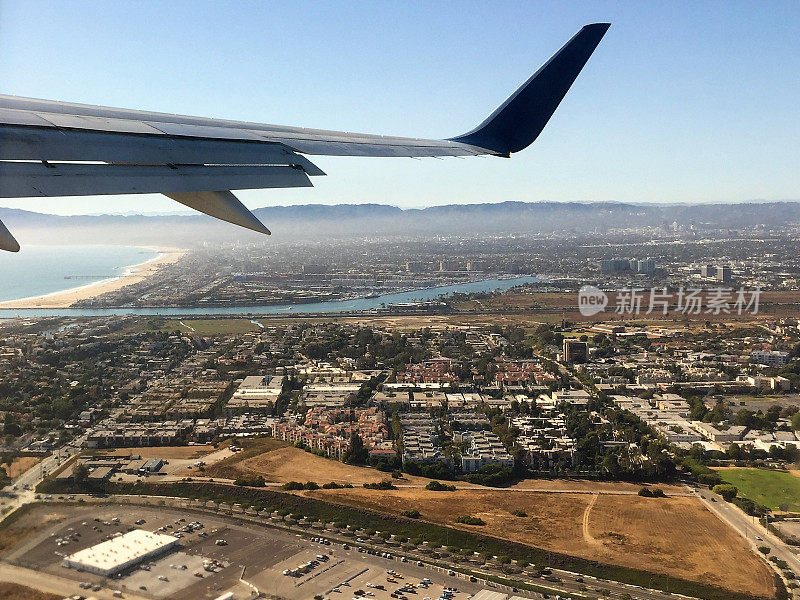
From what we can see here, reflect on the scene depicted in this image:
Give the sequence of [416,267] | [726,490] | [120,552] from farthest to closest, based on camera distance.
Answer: [416,267], [726,490], [120,552]

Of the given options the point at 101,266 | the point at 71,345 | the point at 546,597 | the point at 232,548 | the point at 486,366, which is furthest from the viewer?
the point at 101,266

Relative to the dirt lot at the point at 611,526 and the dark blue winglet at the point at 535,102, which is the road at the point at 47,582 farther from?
the dirt lot at the point at 611,526

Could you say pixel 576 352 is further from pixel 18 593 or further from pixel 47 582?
pixel 18 593

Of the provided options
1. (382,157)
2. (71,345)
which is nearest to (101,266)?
(71,345)

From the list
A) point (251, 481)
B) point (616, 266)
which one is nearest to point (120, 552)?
point (251, 481)

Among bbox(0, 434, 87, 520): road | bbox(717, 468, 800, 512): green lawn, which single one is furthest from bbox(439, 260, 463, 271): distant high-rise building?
bbox(0, 434, 87, 520): road

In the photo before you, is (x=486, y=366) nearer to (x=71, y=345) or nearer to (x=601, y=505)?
(x=601, y=505)
